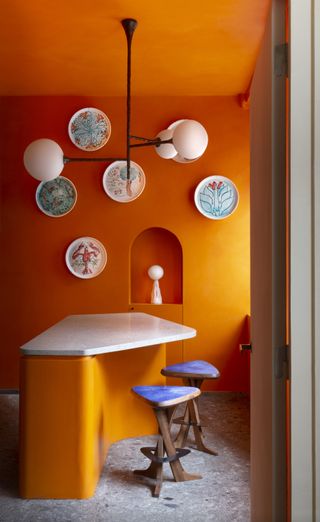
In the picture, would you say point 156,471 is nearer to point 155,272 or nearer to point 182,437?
point 182,437

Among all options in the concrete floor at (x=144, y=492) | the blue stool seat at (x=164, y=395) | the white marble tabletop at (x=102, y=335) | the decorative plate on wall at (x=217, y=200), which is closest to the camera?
the concrete floor at (x=144, y=492)

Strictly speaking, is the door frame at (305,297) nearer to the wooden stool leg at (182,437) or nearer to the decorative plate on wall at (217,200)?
the wooden stool leg at (182,437)

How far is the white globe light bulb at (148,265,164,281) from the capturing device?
17.2ft

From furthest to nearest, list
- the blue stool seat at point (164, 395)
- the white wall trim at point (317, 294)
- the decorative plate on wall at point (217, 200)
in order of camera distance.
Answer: the decorative plate on wall at point (217, 200) → the blue stool seat at point (164, 395) → the white wall trim at point (317, 294)

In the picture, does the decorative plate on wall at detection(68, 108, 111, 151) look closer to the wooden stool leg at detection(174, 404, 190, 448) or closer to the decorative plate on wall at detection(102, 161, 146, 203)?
the decorative plate on wall at detection(102, 161, 146, 203)

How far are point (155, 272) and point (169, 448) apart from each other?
2406 millimetres

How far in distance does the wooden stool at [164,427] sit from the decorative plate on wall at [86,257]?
2.22 m

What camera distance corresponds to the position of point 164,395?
9.78 ft

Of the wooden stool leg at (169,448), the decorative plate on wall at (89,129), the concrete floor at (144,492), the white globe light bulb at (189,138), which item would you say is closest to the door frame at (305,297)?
the concrete floor at (144,492)

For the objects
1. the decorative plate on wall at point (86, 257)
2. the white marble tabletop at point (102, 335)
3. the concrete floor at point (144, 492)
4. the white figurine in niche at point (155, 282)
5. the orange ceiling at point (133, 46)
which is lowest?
the concrete floor at point (144, 492)

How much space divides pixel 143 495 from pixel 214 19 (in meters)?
3.05

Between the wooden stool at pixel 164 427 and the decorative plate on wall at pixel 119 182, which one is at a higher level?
the decorative plate on wall at pixel 119 182

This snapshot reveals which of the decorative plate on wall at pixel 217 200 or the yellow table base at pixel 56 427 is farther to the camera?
the decorative plate on wall at pixel 217 200

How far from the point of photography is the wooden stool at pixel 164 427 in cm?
292
